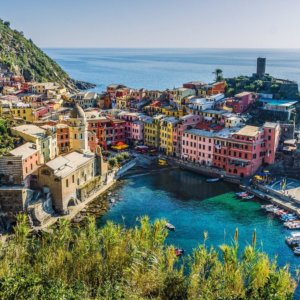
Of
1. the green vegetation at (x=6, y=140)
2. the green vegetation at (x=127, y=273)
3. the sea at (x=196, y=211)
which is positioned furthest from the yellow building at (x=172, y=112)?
the green vegetation at (x=127, y=273)

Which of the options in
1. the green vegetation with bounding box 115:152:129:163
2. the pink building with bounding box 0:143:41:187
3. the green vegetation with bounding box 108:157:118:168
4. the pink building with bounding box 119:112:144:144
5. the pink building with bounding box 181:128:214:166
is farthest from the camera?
the pink building with bounding box 119:112:144:144

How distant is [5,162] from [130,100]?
44.8 m

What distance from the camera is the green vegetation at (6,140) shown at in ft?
169

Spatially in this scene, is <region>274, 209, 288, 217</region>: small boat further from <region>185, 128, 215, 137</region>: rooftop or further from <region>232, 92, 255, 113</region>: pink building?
<region>232, 92, 255, 113</region>: pink building

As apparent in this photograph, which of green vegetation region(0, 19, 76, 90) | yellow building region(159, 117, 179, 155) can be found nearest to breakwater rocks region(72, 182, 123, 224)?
yellow building region(159, 117, 179, 155)

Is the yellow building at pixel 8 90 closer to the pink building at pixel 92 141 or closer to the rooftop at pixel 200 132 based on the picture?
the pink building at pixel 92 141

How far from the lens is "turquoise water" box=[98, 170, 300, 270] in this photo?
4166 centimetres

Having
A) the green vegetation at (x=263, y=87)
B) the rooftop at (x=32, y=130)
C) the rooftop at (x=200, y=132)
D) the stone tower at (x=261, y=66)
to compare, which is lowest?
the rooftop at (x=200, y=132)

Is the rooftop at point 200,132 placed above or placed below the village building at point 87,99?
below

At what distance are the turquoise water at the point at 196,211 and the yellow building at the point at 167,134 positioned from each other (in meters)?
7.71

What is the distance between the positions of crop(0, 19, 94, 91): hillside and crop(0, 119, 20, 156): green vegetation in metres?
59.7

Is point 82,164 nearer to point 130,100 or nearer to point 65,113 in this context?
point 65,113

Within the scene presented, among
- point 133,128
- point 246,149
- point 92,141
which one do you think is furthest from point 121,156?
point 246,149

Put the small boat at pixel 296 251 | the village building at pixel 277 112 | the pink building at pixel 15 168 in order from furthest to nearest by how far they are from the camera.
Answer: the village building at pixel 277 112 < the pink building at pixel 15 168 < the small boat at pixel 296 251
